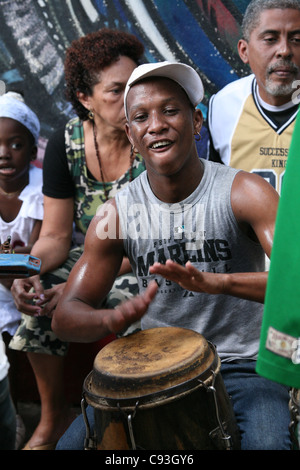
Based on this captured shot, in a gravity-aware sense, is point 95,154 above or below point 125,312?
above

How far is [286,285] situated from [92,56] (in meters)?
2.68

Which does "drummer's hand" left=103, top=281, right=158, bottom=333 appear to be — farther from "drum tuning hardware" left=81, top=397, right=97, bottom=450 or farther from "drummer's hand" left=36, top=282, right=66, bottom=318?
"drummer's hand" left=36, top=282, right=66, bottom=318

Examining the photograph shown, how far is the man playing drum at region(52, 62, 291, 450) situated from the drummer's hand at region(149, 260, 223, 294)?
319 millimetres

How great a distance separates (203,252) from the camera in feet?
8.87

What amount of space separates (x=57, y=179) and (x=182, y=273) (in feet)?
6.20

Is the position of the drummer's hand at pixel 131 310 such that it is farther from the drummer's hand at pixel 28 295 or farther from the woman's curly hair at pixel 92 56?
the woman's curly hair at pixel 92 56

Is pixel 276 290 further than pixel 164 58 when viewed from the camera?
No

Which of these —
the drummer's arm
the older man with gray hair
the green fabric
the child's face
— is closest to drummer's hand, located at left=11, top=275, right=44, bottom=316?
the drummer's arm

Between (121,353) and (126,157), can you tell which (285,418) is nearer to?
(121,353)

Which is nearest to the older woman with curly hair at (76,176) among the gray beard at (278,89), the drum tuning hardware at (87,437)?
the gray beard at (278,89)

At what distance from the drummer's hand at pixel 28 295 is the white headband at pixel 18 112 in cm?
121

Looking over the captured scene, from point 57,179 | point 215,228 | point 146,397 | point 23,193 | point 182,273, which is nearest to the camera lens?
point 146,397

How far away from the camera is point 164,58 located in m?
4.54
